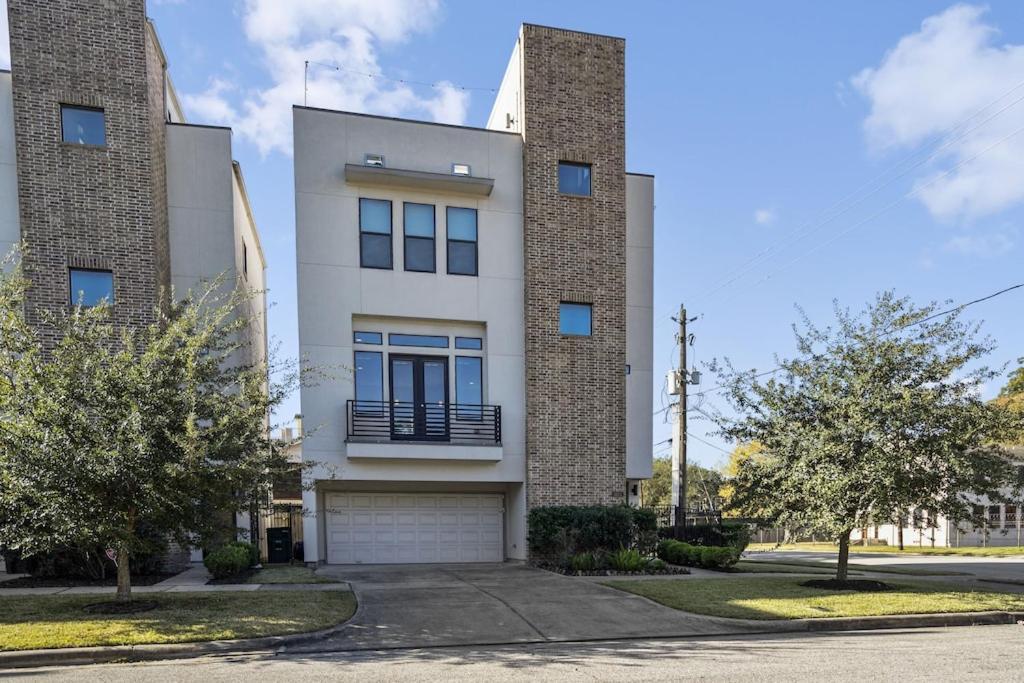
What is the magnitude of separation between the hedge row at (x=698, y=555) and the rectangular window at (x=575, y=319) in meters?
5.81

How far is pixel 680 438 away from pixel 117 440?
1730cm

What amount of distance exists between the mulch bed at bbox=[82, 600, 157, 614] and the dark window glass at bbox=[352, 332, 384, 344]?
26.2 feet

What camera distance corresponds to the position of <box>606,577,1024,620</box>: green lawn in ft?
36.7

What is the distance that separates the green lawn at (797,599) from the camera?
11172 millimetres

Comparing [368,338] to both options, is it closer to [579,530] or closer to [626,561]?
[579,530]

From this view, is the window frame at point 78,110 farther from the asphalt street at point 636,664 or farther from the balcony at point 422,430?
the asphalt street at point 636,664

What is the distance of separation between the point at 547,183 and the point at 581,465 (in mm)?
7181

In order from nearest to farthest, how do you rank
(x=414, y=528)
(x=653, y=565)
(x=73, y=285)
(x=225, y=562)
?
(x=225, y=562), (x=73, y=285), (x=653, y=565), (x=414, y=528)

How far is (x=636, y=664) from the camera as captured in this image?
8.10m

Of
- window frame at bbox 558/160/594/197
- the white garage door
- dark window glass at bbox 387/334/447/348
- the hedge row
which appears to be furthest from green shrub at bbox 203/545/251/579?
window frame at bbox 558/160/594/197

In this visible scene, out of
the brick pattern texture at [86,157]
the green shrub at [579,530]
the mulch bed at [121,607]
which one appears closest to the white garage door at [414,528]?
the green shrub at [579,530]

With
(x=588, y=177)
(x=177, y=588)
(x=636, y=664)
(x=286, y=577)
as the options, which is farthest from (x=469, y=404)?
(x=636, y=664)

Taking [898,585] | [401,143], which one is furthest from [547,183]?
[898,585]

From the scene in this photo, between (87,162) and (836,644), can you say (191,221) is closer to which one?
(87,162)
